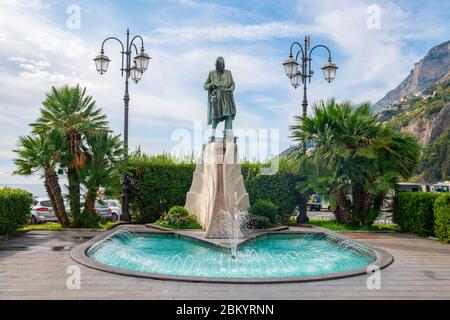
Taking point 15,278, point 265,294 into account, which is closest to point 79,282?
point 15,278

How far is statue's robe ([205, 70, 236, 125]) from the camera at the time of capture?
1319 centimetres

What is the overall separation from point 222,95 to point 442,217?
7267mm

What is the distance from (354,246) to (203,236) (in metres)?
3.91

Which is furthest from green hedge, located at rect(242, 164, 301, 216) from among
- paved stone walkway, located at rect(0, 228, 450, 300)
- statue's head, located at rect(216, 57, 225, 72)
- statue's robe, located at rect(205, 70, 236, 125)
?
paved stone walkway, located at rect(0, 228, 450, 300)

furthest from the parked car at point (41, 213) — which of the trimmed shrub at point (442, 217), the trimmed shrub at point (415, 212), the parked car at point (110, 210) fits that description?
the trimmed shrub at point (442, 217)

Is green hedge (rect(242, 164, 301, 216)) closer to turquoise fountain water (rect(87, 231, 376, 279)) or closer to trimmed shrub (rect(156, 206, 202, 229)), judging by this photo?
trimmed shrub (rect(156, 206, 202, 229))

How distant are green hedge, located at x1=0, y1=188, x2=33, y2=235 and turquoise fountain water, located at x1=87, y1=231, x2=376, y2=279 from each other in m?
2.86

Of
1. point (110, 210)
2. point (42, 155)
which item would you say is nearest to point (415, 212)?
point (42, 155)

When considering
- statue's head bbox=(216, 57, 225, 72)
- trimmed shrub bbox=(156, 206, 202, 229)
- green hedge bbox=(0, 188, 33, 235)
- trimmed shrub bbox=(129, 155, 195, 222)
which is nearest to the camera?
green hedge bbox=(0, 188, 33, 235)

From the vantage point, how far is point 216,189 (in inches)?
456

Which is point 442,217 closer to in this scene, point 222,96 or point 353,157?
point 353,157

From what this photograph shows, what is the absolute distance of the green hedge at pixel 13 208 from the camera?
439 inches

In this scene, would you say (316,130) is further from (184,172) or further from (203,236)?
(203,236)

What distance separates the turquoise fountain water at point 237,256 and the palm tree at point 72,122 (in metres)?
3.15
